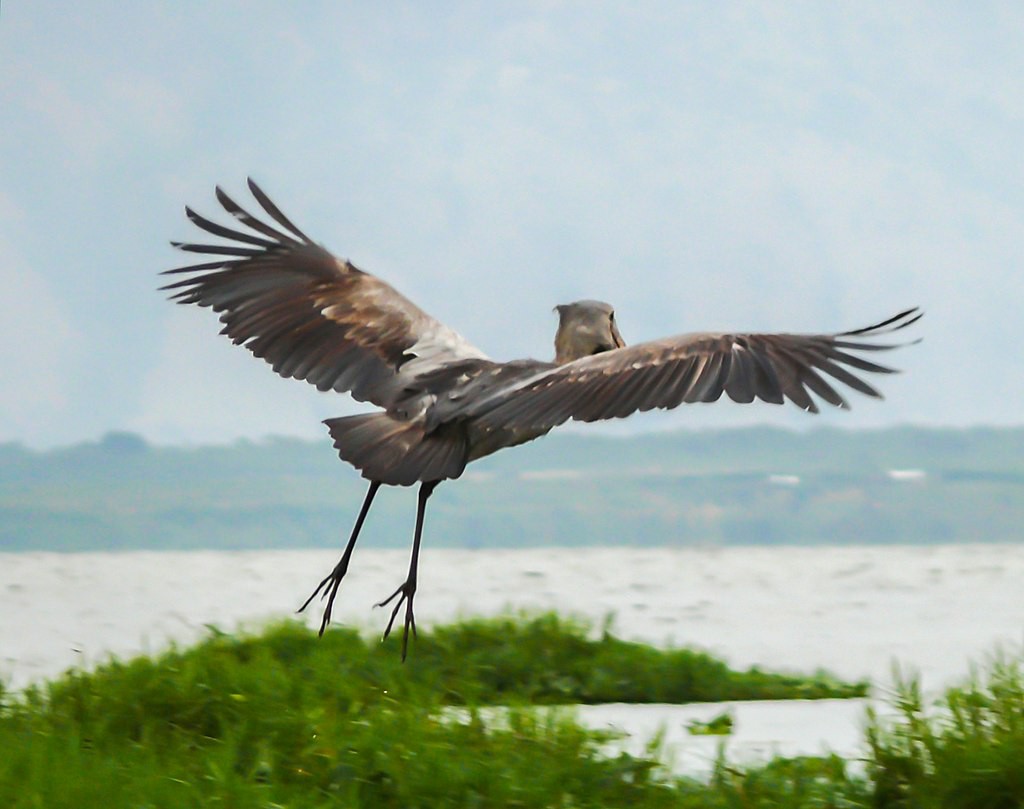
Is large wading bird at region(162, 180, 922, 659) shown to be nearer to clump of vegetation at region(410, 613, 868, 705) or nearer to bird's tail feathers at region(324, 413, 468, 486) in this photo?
bird's tail feathers at region(324, 413, 468, 486)

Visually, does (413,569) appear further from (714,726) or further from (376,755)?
(714,726)

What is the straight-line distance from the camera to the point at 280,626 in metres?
6.80

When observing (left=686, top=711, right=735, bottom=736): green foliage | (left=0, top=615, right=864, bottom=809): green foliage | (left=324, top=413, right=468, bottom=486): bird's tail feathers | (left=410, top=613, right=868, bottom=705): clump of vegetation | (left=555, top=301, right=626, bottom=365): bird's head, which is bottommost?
(left=0, top=615, right=864, bottom=809): green foliage

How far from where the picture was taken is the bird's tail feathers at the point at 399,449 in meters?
3.64

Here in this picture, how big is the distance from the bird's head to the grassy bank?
3.53 ft

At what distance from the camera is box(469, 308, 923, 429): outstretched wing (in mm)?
3670

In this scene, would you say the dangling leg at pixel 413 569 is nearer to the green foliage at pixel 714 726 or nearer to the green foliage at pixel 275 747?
Answer: the green foliage at pixel 275 747

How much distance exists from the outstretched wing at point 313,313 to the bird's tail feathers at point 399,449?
212mm

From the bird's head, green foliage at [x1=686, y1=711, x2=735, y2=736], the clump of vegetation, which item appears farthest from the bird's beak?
the clump of vegetation

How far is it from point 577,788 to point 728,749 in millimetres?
763

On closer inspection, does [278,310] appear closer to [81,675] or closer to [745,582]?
[81,675]

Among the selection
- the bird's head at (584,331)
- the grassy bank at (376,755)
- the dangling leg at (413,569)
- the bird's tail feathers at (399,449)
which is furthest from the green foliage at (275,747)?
the bird's head at (584,331)

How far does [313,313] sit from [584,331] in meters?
0.90

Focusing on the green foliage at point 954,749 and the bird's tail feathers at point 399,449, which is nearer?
the bird's tail feathers at point 399,449
